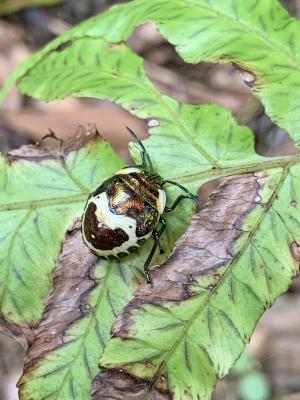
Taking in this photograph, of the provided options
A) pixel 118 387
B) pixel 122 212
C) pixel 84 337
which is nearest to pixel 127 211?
pixel 122 212

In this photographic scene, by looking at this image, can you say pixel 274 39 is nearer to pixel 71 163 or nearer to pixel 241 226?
pixel 241 226

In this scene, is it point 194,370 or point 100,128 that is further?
point 100,128

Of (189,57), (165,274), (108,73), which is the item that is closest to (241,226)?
(165,274)

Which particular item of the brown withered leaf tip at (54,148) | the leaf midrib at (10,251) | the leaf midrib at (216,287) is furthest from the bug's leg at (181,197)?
the leaf midrib at (10,251)

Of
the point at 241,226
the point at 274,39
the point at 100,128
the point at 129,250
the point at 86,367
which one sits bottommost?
the point at 100,128

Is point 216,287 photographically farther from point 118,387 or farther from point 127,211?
point 127,211
